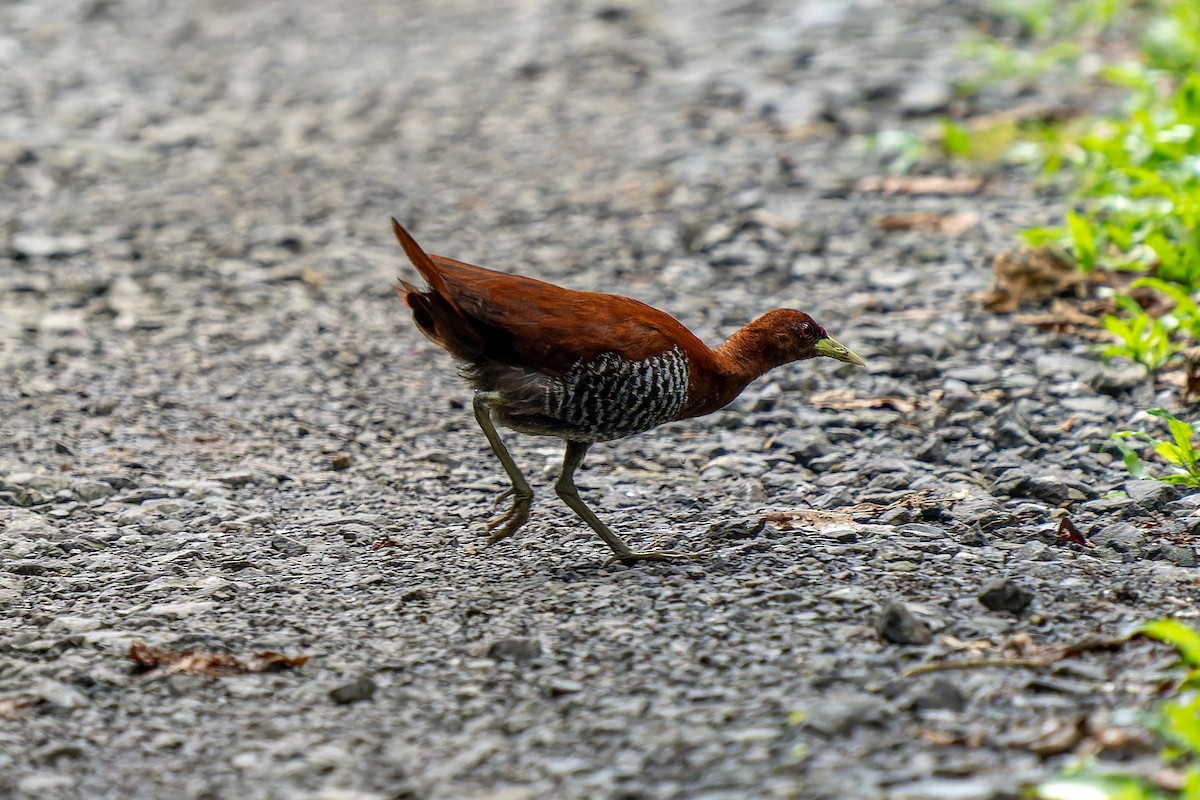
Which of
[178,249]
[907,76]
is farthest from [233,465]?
[907,76]

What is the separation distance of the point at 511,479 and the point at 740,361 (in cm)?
85

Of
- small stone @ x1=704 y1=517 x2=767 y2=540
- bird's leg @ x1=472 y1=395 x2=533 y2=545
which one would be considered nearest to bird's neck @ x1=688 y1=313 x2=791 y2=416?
small stone @ x1=704 y1=517 x2=767 y2=540

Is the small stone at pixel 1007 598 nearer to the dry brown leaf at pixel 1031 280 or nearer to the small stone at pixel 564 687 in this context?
the small stone at pixel 564 687

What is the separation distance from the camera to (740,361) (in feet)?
15.0

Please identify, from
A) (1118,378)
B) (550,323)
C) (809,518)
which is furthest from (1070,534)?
(550,323)

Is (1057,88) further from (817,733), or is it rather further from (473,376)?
(817,733)

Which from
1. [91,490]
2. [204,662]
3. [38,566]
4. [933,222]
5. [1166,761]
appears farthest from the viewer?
[933,222]

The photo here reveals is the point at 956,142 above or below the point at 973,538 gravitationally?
above

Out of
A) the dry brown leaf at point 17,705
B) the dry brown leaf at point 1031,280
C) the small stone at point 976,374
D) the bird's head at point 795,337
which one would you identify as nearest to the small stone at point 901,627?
the bird's head at point 795,337

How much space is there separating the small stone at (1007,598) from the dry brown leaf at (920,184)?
14.7ft

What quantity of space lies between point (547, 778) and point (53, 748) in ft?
3.86

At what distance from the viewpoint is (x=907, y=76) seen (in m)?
9.29

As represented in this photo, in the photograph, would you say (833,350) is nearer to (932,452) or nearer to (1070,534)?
(932,452)

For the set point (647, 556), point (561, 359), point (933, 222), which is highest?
point (561, 359)
